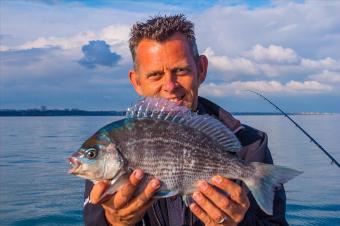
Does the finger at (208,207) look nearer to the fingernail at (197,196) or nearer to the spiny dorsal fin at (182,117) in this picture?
the fingernail at (197,196)

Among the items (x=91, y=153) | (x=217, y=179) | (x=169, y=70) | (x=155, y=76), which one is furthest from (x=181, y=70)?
(x=91, y=153)

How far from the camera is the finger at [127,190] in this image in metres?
3.77

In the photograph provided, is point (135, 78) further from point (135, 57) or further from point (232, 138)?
point (232, 138)

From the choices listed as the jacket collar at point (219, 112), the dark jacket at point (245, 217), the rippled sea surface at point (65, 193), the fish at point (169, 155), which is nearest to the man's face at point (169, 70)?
the jacket collar at point (219, 112)

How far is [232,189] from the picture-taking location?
4.05m

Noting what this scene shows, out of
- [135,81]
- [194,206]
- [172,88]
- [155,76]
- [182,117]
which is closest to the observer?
[194,206]

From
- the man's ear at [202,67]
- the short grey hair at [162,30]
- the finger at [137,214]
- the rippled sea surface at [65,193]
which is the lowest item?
the rippled sea surface at [65,193]

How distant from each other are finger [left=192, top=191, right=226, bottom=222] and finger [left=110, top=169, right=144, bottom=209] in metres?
0.52

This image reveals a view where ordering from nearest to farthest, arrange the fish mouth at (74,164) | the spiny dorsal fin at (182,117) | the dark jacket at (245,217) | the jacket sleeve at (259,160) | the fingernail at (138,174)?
the fingernail at (138,174), the fish mouth at (74,164), the spiny dorsal fin at (182,117), the dark jacket at (245,217), the jacket sleeve at (259,160)

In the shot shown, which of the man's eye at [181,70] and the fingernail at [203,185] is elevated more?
the man's eye at [181,70]

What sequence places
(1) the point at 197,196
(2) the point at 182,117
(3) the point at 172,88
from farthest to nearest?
1. (3) the point at 172,88
2. (2) the point at 182,117
3. (1) the point at 197,196

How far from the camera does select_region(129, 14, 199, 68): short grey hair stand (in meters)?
5.03

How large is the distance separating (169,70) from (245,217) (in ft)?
5.56

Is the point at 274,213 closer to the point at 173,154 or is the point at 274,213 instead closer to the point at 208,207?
the point at 208,207
